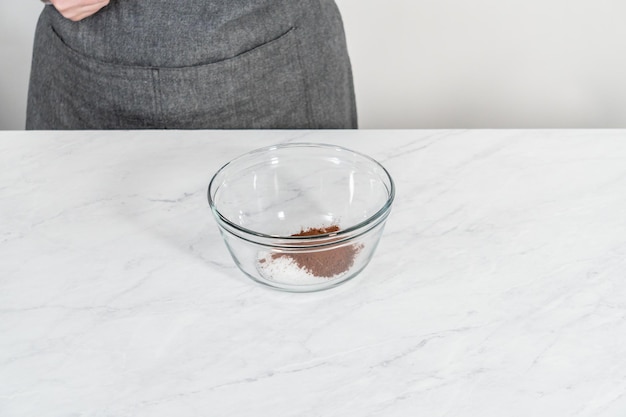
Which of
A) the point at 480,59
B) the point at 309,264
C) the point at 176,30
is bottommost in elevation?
the point at 480,59

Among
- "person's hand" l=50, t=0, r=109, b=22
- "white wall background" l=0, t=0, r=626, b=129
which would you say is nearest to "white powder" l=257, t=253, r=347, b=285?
"person's hand" l=50, t=0, r=109, b=22

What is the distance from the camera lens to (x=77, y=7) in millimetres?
1096

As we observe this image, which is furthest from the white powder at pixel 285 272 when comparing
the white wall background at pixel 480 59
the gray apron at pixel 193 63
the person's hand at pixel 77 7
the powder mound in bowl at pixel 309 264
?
the white wall background at pixel 480 59

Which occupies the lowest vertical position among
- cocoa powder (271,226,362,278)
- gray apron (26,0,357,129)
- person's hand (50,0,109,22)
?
cocoa powder (271,226,362,278)

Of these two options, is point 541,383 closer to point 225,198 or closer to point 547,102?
point 225,198

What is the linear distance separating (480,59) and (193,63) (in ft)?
2.71

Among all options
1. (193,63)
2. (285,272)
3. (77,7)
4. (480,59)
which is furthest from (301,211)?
(480,59)

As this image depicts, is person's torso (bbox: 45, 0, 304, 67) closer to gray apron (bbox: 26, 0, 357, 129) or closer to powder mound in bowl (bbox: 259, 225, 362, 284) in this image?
gray apron (bbox: 26, 0, 357, 129)

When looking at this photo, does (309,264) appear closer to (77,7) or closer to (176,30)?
(176,30)

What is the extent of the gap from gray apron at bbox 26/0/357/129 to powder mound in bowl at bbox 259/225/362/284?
19.8 inches

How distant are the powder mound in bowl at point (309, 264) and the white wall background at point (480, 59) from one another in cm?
109

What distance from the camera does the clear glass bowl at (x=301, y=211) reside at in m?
0.65

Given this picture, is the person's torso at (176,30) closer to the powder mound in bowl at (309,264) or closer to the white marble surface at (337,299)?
the white marble surface at (337,299)

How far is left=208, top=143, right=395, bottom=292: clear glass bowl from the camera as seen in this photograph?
65cm
